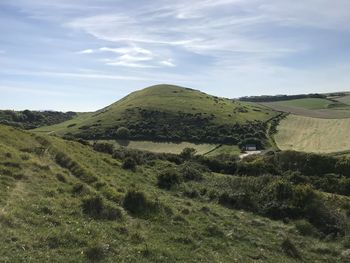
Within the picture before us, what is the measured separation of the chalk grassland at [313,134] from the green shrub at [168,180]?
76.6 metres

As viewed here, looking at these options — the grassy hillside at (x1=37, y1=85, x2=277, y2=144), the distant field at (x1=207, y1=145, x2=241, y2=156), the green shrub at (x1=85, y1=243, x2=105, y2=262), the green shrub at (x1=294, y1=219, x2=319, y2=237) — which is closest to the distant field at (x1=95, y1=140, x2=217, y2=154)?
the distant field at (x1=207, y1=145, x2=241, y2=156)

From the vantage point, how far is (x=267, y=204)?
96.4 ft

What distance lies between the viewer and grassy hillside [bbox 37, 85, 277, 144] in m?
135

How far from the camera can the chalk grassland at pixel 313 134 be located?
369 ft

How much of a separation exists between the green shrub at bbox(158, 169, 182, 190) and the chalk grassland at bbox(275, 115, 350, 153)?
251 feet

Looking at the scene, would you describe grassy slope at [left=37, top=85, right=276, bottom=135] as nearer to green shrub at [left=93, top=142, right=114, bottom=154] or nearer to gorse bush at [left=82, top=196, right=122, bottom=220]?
green shrub at [left=93, top=142, right=114, bottom=154]

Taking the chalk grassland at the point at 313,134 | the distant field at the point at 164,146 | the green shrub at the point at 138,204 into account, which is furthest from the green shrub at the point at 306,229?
the distant field at the point at 164,146

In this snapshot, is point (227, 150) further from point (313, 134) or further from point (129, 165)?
point (129, 165)

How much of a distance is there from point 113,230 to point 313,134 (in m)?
120

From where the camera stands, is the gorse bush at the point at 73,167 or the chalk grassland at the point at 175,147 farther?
the chalk grassland at the point at 175,147

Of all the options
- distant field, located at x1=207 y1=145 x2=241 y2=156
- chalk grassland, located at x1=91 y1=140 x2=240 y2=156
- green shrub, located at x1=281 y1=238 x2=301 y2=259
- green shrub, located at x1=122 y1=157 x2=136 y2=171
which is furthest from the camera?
chalk grassland, located at x1=91 y1=140 x2=240 y2=156

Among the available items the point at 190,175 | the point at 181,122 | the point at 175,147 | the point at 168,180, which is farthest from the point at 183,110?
the point at 168,180

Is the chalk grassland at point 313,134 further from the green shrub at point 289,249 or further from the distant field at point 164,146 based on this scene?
the green shrub at point 289,249

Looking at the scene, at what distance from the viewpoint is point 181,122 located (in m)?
152
